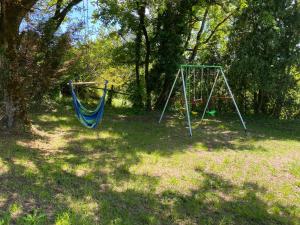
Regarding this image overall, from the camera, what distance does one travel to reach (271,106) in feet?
42.0

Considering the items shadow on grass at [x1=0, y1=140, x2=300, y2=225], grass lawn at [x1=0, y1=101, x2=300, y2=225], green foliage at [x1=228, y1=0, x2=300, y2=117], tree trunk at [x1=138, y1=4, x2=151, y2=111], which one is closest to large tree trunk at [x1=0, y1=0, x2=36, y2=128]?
grass lawn at [x1=0, y1=101, x2=300, y2=225]

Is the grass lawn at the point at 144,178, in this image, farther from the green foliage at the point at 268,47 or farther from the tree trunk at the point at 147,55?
the tree trunk at the point at 147,55

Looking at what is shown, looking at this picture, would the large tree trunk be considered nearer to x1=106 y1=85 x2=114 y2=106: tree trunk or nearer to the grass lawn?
the grass lawn

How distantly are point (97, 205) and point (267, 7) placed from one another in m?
9.03

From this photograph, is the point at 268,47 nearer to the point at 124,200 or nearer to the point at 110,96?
the point at 110,96

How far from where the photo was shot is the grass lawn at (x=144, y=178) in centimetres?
358

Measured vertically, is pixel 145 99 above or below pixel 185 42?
below

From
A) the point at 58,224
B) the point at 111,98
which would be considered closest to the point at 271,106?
the point at 111,98

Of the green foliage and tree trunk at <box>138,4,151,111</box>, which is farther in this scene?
the green foliage

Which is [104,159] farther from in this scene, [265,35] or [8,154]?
[265,35]

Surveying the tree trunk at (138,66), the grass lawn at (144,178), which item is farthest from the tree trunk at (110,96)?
the grass lawn at (144,178)

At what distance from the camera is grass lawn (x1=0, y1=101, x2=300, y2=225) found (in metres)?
3.58

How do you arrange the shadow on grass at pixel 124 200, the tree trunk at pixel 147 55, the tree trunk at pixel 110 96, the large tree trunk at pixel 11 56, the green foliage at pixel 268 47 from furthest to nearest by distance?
the tree trunk at pixel 110 96, the green foliage at pixel 268 47, the tree trunk at pixel 147 55, the large tree trunk at pixel 11 56, the shadow on grass at pixel 124 200

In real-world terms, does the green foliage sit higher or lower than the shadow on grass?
higher
